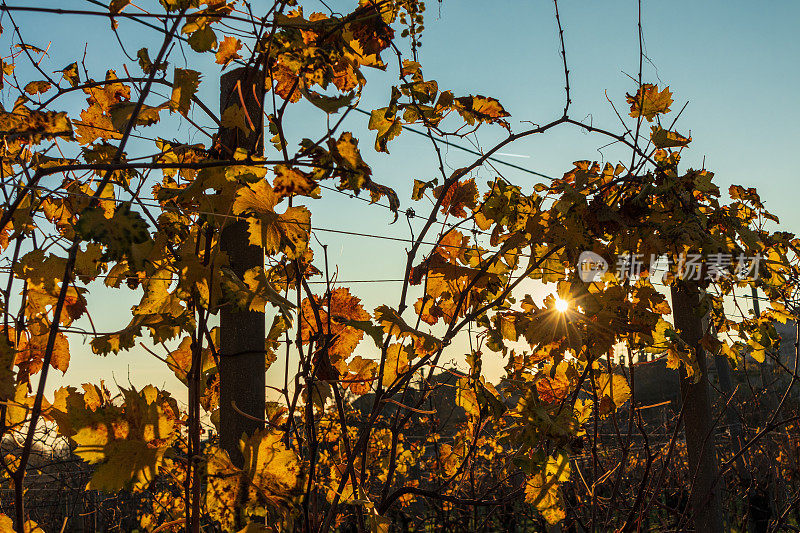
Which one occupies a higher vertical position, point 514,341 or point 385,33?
point 385,33

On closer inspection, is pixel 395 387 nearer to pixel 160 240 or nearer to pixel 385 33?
pixel 160 240

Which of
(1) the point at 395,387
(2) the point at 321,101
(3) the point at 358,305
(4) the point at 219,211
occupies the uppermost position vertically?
(2) the point at 321,101

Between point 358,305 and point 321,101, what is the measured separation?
675 mm

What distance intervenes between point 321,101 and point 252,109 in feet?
1.27

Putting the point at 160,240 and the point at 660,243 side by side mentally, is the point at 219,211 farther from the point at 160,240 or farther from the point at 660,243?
the point at 660,243

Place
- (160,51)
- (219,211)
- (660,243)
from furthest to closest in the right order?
(660,243), (219,211), (160,51)

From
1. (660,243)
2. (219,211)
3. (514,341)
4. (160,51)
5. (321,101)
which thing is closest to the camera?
(160,51)

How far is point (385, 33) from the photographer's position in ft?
3.87

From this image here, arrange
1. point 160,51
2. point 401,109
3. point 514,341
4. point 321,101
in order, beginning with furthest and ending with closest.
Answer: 1. point 514,341
2. point 401,109
3. point 321,101
4. point 160,51

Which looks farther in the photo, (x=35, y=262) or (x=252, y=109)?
(x=252, y=109)

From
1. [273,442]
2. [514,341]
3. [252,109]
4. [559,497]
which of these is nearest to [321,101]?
[252,109]

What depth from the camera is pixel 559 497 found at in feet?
4.95

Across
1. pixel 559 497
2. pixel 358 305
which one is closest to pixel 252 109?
pixel 358 305

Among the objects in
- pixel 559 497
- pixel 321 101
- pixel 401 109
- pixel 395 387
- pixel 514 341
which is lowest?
pixel 559 497
